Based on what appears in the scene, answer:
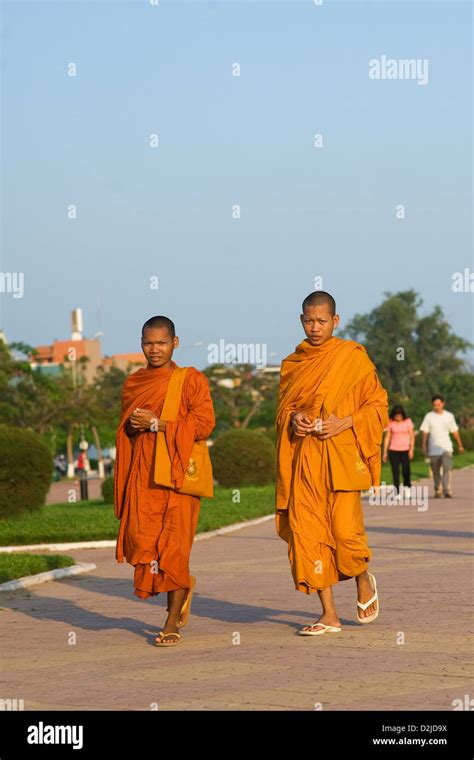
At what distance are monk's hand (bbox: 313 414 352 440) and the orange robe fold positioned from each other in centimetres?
7

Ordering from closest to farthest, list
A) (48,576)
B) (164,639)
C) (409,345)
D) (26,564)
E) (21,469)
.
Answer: (164,639) → (48,576) → (26,564) → (21,469) → (409,345)

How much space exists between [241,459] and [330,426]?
22.2m

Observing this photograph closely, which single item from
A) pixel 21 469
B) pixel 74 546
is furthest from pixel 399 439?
pixel 74 546

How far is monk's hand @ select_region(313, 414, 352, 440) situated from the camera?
955cm

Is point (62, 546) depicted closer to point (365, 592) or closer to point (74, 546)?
point (74, 546)

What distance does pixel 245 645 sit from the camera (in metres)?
9.12

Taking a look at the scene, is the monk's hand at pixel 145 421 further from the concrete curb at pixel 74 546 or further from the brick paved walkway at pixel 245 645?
the concrete curb at pixel 74 546

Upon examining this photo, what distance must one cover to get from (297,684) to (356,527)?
7.32 feet

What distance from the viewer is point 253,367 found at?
3130 inches

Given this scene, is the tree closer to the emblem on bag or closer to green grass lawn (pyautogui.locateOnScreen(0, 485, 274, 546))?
green grass lawn (pyautogui.locateOnScreen(0, 485, 274, 546))

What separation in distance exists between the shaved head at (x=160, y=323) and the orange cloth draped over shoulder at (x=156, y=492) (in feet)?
1.00

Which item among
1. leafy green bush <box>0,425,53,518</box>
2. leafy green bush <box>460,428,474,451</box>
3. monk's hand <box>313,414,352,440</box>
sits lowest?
leafy green bush <box>460,428,474,451</box>

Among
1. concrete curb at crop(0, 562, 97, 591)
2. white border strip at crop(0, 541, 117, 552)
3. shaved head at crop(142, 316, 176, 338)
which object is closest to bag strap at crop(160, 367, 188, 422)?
shaved head at crop(142, 316, 176, 338)
